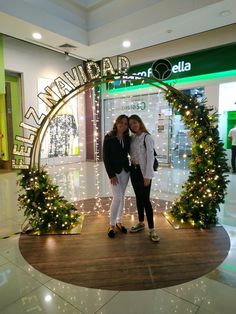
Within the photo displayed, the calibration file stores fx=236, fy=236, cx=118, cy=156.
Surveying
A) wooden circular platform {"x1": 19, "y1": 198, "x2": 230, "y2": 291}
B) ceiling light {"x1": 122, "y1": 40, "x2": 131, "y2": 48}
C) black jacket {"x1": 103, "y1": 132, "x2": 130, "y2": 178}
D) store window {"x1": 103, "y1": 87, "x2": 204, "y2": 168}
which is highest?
ceiling light {"x1": 122, "y1": 40, "x2": 131, "y2": 48}

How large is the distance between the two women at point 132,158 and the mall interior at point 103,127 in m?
0.54

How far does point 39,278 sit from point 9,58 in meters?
6.60

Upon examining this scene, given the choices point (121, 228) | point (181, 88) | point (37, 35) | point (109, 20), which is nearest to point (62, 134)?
point (37, 35)

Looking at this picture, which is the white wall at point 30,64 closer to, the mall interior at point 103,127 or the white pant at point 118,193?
the mall interior at point 103,127

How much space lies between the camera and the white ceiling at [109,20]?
4766mm

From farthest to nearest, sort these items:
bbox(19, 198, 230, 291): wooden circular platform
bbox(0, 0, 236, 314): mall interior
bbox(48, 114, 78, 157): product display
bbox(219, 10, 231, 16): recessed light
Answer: bbox(48, 114, 78, 157): product display < bbox(219, 10, 231, 16): recessed light < bbox(19, 198, 230, 291): wooden circular platform < bbox(0, 0, 236, 314): mall interior

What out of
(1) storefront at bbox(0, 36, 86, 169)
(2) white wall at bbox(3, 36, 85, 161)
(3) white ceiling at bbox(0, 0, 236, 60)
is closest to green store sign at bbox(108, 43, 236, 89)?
(3) white ceiling at bbox(0, 0, 236, 60)

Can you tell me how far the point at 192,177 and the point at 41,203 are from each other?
2037mm

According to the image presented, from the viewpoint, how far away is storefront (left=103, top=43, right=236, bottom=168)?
649 cm

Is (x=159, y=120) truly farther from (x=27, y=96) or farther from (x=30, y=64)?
(x=30, y=64)

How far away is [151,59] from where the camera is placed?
297 inches

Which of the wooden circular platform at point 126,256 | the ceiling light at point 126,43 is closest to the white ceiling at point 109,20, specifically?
the ceiling light at point 126,43

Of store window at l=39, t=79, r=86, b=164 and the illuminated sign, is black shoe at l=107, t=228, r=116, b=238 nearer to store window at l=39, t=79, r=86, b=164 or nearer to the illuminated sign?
the illuminated sign

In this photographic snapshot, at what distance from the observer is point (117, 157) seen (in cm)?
266
